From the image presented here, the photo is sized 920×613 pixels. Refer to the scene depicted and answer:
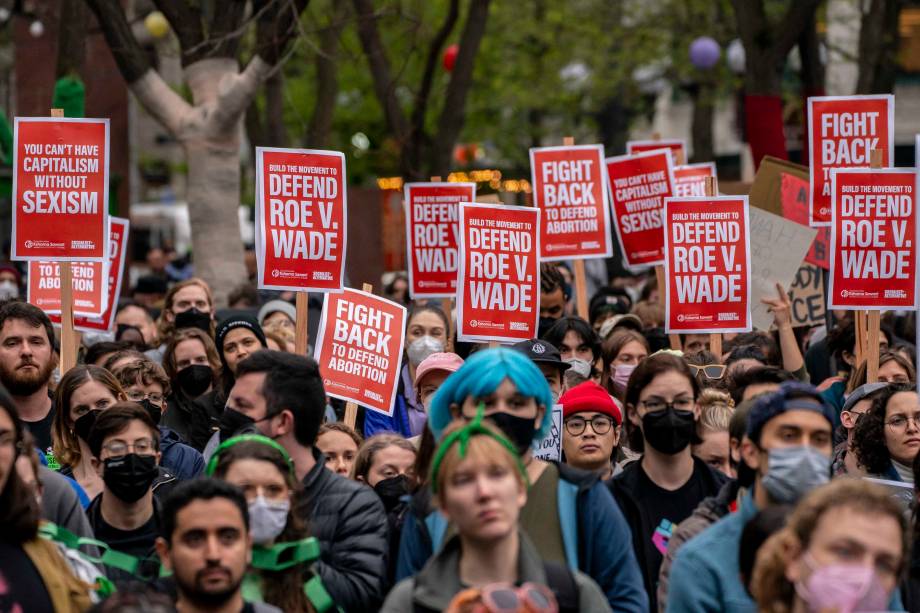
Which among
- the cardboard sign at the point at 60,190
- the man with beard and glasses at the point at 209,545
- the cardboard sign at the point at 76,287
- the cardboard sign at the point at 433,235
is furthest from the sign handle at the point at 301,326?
the man with beard and glasses at the point at 209,545

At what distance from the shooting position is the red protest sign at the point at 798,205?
1317cm

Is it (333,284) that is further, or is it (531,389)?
(333,284)

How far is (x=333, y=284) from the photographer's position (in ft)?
32.6

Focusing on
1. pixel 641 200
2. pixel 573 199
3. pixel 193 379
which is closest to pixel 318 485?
pixel 193 379

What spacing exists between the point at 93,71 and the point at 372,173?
15642 mm

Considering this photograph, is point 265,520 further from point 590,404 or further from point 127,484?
point 590,404

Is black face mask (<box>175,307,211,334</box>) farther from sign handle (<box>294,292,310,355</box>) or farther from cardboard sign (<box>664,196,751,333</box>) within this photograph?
cardboard sign (<box>664,196,751,333</box>)

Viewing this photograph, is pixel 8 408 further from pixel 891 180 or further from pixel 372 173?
pixel 372 173

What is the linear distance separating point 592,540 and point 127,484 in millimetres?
1974

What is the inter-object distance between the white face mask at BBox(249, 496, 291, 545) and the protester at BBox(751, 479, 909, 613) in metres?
1.52

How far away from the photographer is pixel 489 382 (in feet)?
18.2

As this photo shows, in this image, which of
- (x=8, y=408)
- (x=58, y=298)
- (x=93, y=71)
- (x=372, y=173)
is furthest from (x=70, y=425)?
(x=372, y=173)

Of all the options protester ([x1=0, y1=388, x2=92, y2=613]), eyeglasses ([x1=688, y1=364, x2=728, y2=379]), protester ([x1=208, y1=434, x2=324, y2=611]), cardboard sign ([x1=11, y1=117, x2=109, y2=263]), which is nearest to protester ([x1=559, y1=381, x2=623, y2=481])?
eyeglasses ([x1=688, y1=364, x2=728, y2=379])

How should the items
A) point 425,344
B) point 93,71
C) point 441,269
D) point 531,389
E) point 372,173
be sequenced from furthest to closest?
point 372,173
point 93,71
point 441,269
point 425,344
point 531,389
